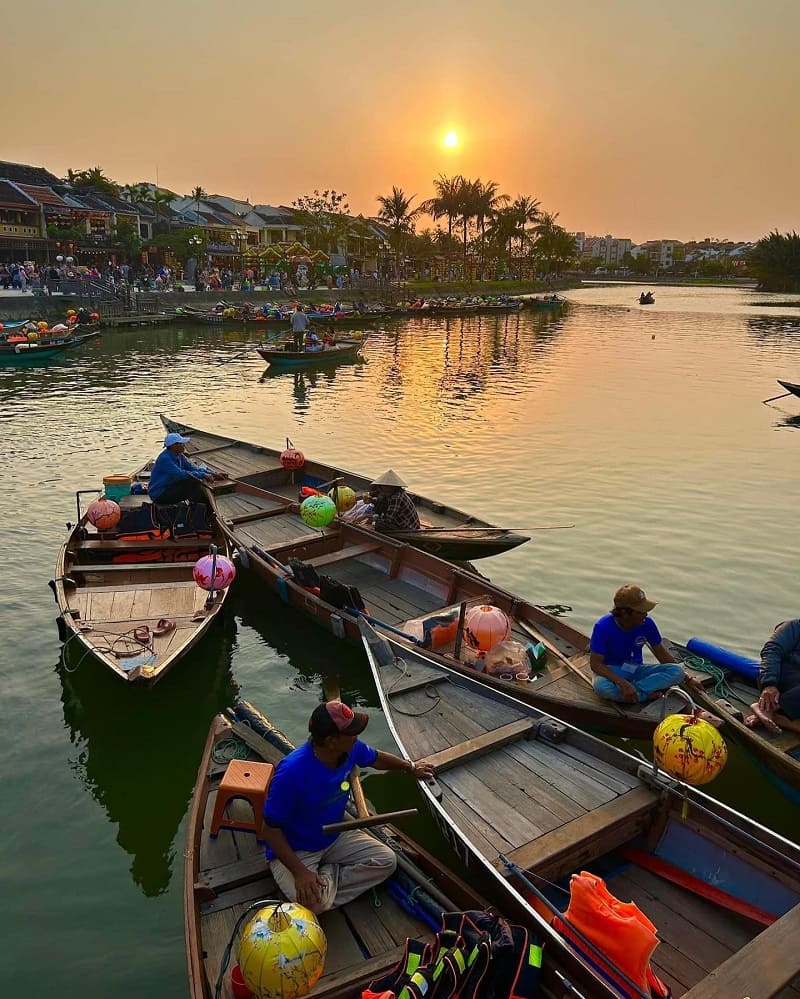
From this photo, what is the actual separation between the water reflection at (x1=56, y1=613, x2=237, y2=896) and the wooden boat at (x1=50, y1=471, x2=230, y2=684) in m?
0.55

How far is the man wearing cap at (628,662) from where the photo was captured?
296 inches

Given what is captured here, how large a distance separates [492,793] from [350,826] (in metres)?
1.69

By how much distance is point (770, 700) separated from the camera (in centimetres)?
736

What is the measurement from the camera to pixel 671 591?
12523 mm

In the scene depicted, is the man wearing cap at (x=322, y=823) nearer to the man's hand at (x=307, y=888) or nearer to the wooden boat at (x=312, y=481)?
the man's hand at (x=307, y=888)

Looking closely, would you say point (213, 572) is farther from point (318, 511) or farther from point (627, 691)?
point (627, 691)

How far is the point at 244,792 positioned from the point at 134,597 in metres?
5.18

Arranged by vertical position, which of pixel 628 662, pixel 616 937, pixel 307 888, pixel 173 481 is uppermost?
pixel 173 481

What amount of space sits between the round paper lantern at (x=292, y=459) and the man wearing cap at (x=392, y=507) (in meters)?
3.47

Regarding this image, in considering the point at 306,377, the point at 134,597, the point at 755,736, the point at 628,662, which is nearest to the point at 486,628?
the point at 628,662

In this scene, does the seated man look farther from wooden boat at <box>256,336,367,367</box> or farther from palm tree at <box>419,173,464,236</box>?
palm tree at <box>419,173,464,236</box>

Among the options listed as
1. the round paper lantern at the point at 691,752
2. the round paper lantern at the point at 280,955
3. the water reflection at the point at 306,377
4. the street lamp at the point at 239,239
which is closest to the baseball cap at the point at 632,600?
the round paper lantern at the point at 691,752

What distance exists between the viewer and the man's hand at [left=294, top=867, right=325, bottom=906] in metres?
4.98

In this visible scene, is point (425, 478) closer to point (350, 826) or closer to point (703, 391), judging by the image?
point (350, 826)
